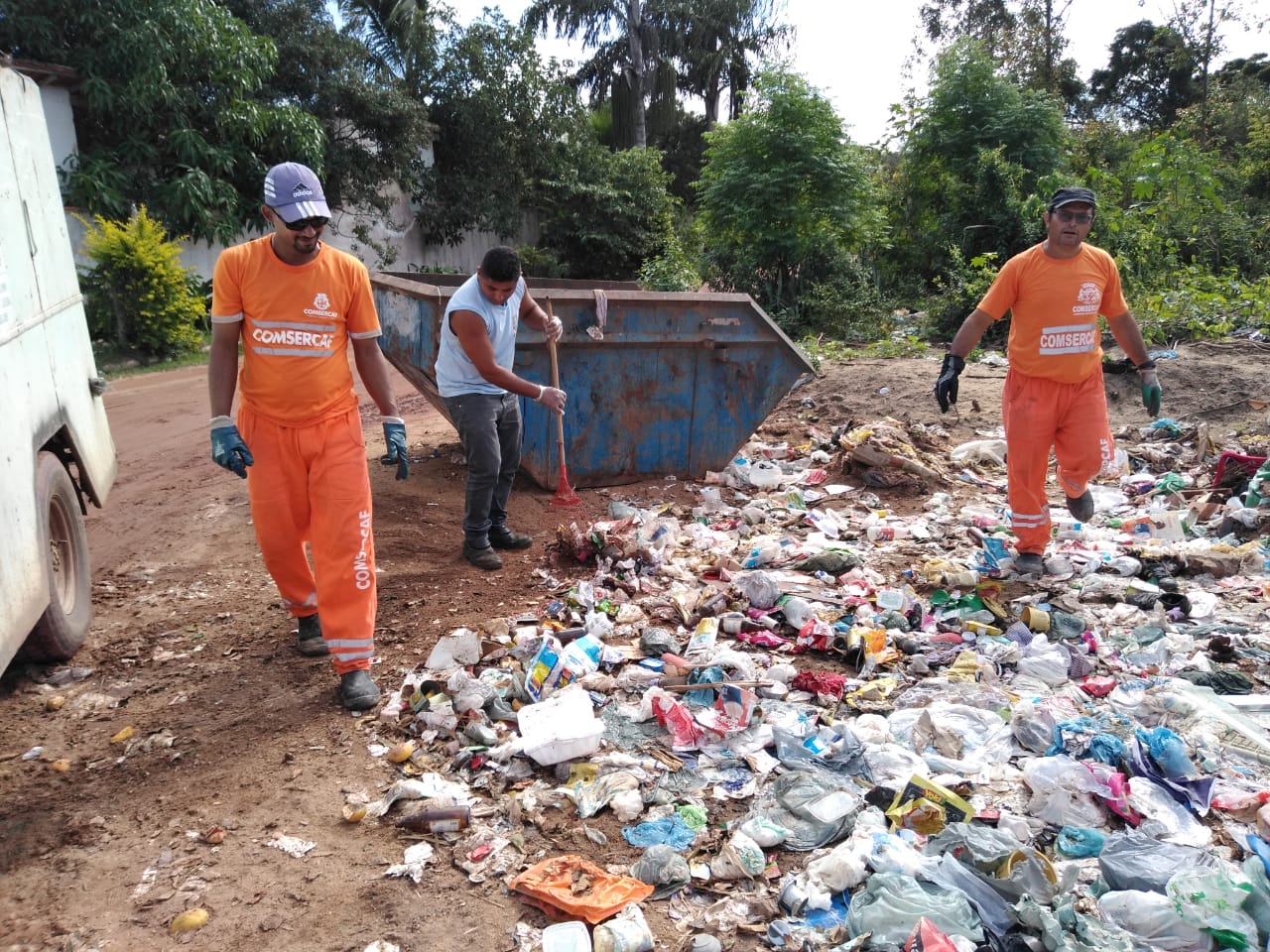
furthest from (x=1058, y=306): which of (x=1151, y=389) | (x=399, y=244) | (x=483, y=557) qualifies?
(x=399, y=244)

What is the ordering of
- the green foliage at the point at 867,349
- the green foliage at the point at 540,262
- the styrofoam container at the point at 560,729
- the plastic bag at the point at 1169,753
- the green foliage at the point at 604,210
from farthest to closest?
the green foliage at the point at 604,210, the green foliage at the point at 540,262, the green foliage at the point at 867,349, the styrofoam container at the point at 560,729, the plastic bag at the point at 1169,753

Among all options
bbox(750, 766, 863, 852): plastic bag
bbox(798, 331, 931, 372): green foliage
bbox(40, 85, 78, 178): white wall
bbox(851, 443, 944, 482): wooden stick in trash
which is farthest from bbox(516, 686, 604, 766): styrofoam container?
bbox(40, 85, 78, 178): white wall

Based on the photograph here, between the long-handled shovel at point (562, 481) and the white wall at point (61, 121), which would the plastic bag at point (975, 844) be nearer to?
the long-handled shovel at point (562, 481)

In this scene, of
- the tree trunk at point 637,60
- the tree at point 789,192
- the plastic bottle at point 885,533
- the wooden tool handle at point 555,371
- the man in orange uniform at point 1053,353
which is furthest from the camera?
the tree trunk at point 637,60

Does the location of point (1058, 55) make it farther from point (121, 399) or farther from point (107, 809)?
point (107, 809)

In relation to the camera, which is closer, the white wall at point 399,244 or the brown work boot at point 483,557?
the brown work boot at point 483,557

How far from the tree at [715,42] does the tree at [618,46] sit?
74 centimetres

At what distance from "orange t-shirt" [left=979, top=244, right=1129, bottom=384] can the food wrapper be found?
7.27ft

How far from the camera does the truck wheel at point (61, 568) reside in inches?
124

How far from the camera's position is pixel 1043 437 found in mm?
4105

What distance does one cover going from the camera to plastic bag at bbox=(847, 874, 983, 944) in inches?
80.1

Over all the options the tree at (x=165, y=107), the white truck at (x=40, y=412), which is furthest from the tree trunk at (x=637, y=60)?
the white truck at (x=40, y=412)

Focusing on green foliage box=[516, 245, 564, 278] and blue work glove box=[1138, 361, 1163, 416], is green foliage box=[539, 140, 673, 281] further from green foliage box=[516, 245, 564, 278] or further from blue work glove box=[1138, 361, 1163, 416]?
blue work glove box=[1138, 361, 1163, 416]

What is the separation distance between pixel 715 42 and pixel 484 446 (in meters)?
24.1
